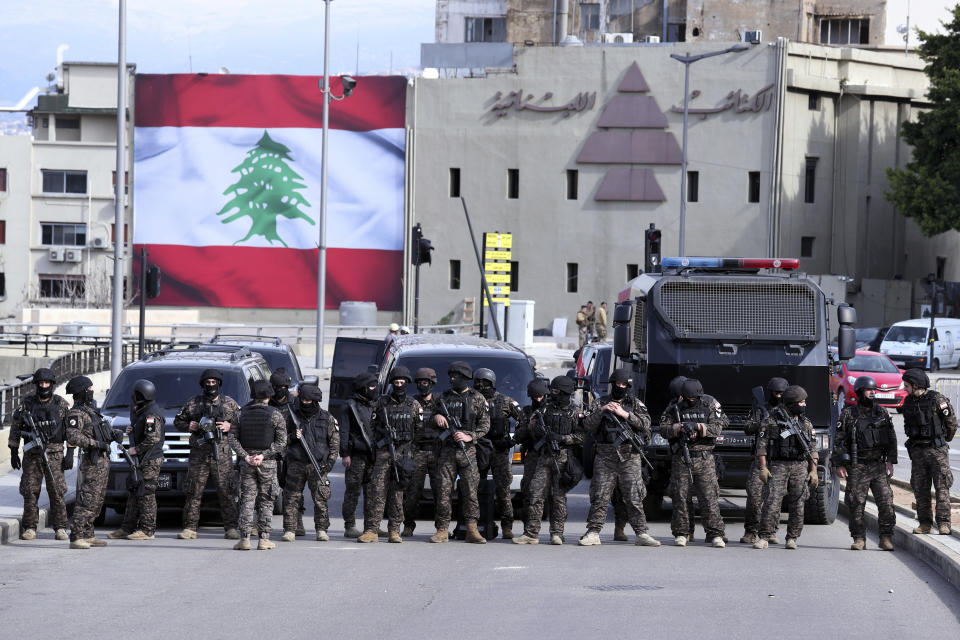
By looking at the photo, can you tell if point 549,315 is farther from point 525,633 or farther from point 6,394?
point 525,633

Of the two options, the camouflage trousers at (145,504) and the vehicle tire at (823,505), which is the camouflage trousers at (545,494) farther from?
the camouflage trousers at (145,504)

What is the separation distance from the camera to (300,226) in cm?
6300

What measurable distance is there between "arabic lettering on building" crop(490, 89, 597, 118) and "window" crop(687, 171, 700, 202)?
5.16 meters

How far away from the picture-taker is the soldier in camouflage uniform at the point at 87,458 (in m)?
12.7

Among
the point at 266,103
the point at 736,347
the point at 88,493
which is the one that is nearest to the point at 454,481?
the point at 88,493

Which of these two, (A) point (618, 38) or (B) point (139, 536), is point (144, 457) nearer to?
(B) point (139, 536)

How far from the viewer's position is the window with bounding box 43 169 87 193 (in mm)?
71875

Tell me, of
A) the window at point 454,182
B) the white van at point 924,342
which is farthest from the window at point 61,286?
the white van at point 924,342

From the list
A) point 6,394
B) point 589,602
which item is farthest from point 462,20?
point 589,602

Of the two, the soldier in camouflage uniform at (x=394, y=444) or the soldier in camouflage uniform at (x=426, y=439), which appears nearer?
the soldier in camouflage uniform at (x=394, y=444)

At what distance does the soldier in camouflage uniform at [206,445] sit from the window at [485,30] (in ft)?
209

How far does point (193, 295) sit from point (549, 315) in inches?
624

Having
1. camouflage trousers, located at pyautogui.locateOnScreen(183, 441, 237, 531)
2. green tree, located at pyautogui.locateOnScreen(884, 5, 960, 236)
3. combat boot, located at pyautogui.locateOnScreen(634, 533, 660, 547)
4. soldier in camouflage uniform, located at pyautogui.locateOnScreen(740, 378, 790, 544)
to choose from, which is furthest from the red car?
camouflage trousers, located at pyautogui.locateOnScreen(183, 441, 237, 531)

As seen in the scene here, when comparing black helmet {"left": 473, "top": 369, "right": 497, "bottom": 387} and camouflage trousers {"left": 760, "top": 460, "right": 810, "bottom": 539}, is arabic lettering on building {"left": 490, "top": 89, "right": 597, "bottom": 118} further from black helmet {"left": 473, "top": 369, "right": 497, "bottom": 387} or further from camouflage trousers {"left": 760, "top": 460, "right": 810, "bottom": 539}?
camouflage trousers {"left": 760, "top": 460, "right": 810, "bottom": 539}
